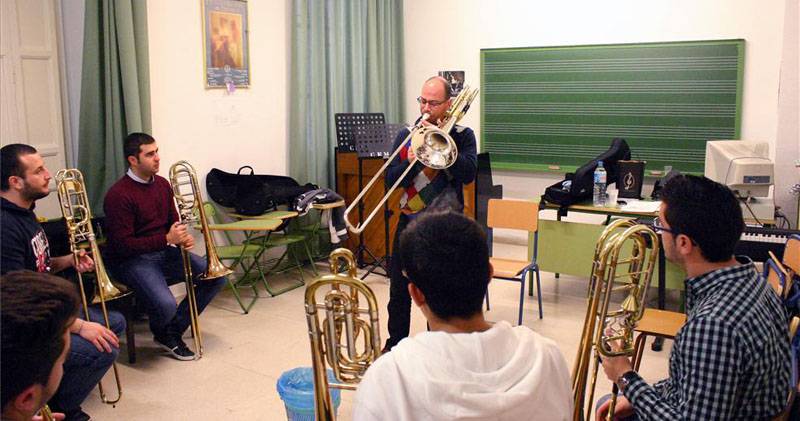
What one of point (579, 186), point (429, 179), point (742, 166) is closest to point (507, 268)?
point (579, 186)

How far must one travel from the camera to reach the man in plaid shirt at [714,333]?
63.3 inches

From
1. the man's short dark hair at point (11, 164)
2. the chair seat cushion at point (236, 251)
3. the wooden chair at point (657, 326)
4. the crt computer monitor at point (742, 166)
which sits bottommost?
the chair seat cushion at point (236, 251)

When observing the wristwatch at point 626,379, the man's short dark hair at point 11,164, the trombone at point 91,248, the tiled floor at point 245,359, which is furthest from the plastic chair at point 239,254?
the wristwatch at point 626,379

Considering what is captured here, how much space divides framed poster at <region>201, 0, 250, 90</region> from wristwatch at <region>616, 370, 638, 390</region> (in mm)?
4004

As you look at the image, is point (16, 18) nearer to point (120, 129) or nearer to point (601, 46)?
point (120, 129)

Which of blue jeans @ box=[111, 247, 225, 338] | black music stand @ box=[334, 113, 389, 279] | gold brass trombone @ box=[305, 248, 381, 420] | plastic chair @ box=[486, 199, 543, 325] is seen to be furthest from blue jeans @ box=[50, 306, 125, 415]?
black music stand @ box=[334, 113, 389, 279]

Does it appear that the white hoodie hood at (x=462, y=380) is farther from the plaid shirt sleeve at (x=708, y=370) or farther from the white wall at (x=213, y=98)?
the white wall at (x=213, y=98)

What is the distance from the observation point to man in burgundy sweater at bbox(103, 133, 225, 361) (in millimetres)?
3811

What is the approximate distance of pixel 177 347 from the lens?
3963mm

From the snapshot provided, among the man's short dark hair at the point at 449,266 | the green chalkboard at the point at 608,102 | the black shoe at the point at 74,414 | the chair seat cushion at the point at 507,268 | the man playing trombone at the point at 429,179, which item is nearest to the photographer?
the man's short dark hair at the point at 449,266

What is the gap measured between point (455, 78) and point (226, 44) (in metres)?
2.46

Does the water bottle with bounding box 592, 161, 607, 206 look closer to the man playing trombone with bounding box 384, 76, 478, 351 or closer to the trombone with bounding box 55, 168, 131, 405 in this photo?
the man playing trombone with bounding box 384, 76, 478, 351

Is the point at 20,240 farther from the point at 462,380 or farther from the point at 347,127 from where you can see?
the point at 347,127

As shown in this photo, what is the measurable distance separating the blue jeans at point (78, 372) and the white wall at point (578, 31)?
4.47m
